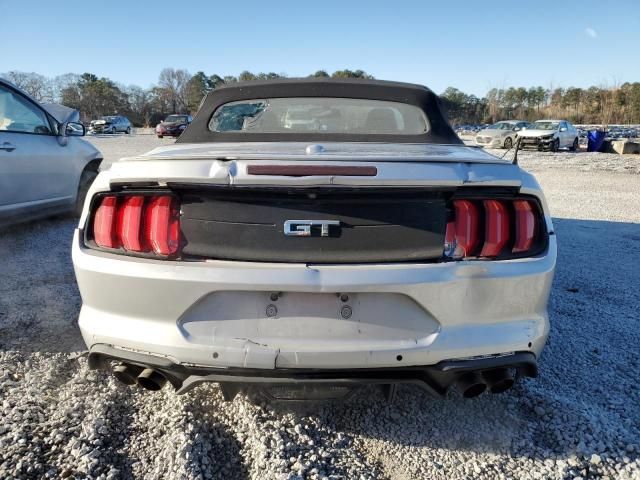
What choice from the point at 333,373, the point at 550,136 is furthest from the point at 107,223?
the point at 550,136

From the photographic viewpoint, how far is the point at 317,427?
2156 millimetres

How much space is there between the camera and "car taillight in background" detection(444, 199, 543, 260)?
1.81m

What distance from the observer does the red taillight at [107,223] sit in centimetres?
189

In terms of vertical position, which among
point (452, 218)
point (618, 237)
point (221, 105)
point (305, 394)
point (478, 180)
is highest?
point (221, 105)

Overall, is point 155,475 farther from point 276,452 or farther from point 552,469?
point 552,469

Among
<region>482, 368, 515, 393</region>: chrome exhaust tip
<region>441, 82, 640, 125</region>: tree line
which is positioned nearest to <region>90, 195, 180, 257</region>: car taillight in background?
<region>482, 368, 515, 393</region>: chrome exhaust tip

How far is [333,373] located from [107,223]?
3.54 feet

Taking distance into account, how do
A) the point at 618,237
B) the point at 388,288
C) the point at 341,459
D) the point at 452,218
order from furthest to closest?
the point at 618,237 < the point at 341,459 < the point at 452,218 < the point at 388,288

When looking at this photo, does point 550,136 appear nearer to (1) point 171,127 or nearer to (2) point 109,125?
(1) point 171,127

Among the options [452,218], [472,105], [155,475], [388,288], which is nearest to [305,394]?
[388,288]

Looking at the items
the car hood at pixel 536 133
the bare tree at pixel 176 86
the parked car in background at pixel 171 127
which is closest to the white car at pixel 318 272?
the car hood at pixel 536 133

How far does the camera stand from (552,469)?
6.30 feet

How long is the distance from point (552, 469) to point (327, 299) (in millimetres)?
1188

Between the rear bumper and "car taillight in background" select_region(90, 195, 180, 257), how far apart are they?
1.37 feet
